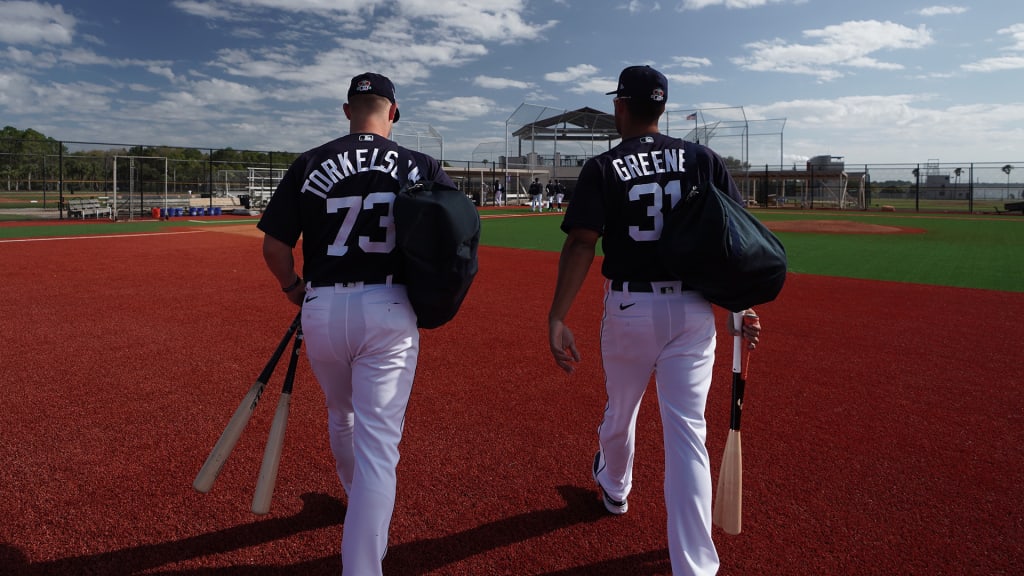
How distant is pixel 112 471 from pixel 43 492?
339 millimetres

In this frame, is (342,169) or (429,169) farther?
(429,169)

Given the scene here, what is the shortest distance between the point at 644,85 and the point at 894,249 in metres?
15.6

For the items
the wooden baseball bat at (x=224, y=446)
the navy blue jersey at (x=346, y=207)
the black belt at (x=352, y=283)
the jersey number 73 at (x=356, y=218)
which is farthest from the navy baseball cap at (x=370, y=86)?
the wooden baseball bat at (x=224, y=446)

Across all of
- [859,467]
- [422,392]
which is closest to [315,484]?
[422,392]

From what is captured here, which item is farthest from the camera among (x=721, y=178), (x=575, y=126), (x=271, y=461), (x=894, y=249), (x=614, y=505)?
(x=575, y=126)

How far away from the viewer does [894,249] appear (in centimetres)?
1577

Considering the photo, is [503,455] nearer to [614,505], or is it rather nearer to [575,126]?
[614,505]

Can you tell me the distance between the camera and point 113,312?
7934 millimetres

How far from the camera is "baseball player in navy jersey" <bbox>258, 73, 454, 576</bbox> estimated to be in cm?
251

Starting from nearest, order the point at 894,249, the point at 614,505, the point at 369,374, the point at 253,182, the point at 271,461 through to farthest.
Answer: the point at 369,374
the point at 271,461
the point at 614,505
the point at 894,249
the point at 253,182

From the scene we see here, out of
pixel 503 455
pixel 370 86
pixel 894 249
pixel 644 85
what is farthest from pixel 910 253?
pixel 370 86

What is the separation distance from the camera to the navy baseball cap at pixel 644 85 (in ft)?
9.22

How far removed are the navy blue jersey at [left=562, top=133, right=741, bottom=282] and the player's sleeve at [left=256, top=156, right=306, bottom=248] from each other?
1120 mm

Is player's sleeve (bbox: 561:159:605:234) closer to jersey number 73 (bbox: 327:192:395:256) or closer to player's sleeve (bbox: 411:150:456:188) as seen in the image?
player's sleeve (bbox: 411:150:456:188)
